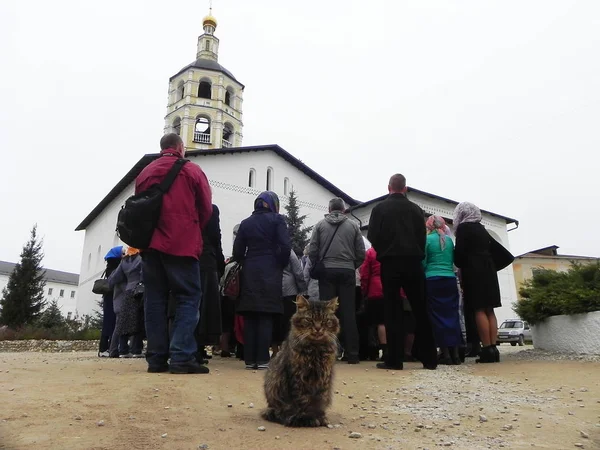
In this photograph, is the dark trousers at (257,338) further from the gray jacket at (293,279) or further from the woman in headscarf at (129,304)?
the woman in headscarf at (129,304)

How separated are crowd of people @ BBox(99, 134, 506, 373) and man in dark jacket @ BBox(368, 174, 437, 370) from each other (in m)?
0.01

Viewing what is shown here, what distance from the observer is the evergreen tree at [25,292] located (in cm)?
3406

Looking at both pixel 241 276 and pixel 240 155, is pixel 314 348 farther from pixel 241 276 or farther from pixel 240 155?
pixel 240 155

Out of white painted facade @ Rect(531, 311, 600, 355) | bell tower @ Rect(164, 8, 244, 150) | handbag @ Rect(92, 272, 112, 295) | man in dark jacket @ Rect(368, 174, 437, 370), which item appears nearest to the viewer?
man in dark jacket @ Rect(368, 174, 437, 370)

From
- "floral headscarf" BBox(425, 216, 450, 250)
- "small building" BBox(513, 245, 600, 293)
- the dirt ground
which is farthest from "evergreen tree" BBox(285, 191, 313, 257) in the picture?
"small building" BBox(513, 245, 600, 293)

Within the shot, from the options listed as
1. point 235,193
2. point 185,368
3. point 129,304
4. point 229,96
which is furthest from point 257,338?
point 229,96

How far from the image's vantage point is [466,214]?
6387 millimetres

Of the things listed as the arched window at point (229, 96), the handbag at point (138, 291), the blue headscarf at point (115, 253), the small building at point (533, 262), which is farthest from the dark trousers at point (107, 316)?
the small building at point (533, 262)

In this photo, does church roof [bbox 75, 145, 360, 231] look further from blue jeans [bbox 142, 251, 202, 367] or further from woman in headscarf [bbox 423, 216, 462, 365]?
blue jeans [bbox 142, 251, 202, 367]

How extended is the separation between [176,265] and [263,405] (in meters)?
1.69

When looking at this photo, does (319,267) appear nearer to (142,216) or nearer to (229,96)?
(142,216)

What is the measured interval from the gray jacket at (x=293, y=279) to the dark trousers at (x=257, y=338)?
106 cm

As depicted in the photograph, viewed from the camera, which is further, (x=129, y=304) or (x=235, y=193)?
(x=235, y=193)

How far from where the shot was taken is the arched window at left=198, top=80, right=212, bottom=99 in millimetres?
39312
